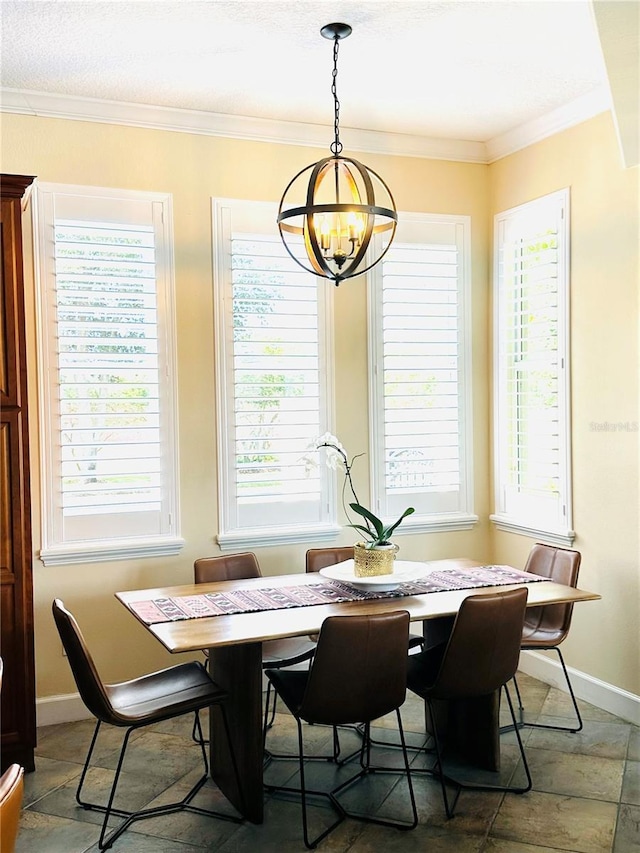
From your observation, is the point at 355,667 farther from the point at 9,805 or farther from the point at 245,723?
the point at 9,805

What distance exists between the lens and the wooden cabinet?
3.42m

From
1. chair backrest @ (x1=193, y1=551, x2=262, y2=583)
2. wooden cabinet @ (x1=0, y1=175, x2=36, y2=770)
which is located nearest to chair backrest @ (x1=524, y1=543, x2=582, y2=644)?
chair backrest @ (x1=193, y1=551, x2=262, y2=583)

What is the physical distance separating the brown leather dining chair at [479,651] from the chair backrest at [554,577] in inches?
28.0

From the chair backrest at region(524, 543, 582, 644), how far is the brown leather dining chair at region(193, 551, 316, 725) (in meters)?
1.08

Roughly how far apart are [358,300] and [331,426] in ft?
2.36

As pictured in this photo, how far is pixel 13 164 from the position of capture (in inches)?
154

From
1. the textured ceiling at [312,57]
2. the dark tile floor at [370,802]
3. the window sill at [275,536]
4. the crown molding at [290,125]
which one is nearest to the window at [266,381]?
the window sill at [275,536]

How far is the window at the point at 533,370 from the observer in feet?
14.2

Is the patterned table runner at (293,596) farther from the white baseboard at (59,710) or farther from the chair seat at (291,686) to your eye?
the white baseboard at (59,710)

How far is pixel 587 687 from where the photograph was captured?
418cm

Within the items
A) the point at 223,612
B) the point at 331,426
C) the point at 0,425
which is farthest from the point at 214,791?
the point at 331,426

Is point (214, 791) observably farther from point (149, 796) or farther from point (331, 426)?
point (331, 426)

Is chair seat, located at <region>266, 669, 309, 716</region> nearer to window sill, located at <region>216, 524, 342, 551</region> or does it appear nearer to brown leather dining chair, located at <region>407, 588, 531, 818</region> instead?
brown leather dining chair, located at <region>407, 588, 531, 818</region>

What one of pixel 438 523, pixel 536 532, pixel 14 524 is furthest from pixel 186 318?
pixel 536 532
